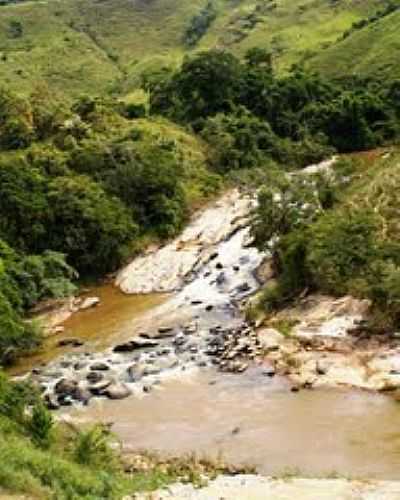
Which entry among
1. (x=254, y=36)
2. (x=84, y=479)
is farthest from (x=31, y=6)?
(x=84, y=479)

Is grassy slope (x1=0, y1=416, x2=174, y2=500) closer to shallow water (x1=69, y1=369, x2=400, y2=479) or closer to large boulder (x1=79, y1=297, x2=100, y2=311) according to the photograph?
shallow water (x1=69, y1=369, x2=400, y2=479)

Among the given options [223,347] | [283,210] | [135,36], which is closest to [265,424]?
[223,347]

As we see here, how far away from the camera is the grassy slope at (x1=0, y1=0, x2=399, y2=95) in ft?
Answer: 446

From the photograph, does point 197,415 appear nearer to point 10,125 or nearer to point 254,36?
point 10,125

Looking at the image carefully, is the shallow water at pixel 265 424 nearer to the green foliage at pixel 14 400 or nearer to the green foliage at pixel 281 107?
the green foliage at pixel 14 400

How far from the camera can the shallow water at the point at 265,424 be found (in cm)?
3288

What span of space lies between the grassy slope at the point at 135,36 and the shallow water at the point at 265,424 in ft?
265

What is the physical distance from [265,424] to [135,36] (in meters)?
138

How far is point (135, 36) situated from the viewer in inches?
6516

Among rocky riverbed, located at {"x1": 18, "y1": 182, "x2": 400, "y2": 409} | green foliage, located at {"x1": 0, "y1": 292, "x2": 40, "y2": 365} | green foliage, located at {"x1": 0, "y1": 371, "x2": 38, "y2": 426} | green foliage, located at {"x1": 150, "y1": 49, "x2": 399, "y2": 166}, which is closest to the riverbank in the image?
green foliage, located at {"x1": 0, "y1": 371, "x2": 38, "y2": 426}

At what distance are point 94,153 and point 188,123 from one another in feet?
78.8

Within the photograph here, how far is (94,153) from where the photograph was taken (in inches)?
2746

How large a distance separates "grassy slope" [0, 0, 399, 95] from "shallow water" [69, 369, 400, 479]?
8090 cm

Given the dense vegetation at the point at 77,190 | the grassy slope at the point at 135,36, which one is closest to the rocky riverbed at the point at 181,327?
the dense vegetation at the point at 77,190
